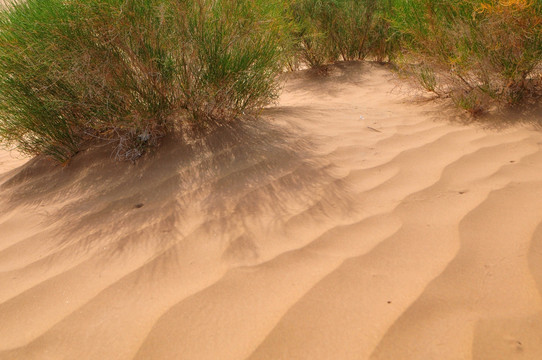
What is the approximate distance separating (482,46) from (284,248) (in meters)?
2.51

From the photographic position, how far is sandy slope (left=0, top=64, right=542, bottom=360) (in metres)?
1.36

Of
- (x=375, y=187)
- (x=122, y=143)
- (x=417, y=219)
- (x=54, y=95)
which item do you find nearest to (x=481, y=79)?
(x=375, y=187)

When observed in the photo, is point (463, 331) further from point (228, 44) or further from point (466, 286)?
point (228, 44)

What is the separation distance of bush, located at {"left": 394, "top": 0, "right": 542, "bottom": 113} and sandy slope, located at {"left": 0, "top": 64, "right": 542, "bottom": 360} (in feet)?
1.59

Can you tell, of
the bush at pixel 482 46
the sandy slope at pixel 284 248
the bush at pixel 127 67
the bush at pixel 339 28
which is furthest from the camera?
the bush at pixel 339 28

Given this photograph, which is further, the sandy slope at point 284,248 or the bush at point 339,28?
the bush at point 339,28

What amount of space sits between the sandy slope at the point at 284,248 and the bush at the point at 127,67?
8.6 inches

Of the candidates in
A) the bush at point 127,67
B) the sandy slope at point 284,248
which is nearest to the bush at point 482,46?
the sandy slope at point 284,248

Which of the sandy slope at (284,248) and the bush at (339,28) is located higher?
the bush at (339,28)

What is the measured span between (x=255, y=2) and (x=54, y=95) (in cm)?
153

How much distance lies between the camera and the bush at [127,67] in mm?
2398

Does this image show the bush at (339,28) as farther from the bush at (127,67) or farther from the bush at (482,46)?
the bush at (127,67)

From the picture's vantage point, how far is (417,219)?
1905 mm

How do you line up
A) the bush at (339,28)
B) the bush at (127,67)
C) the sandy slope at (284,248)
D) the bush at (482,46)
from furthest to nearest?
1. the bush at (339,28)
2. the bush at (482,46)
3. the bush at (127,67)
4. the sandy slope at (284,248)
